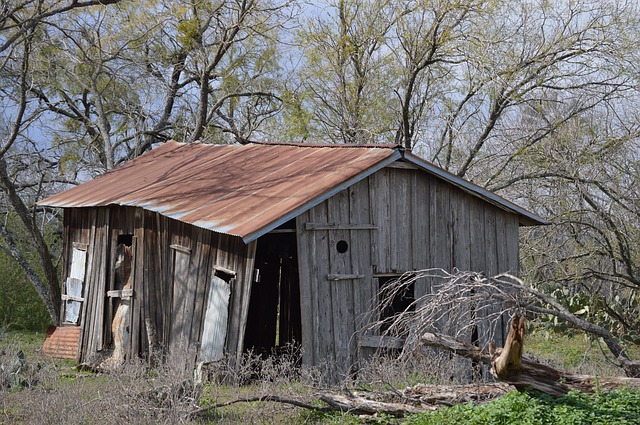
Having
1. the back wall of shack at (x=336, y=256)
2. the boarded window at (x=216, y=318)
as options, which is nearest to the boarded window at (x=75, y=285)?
the back wall of shack at (x=336, y=256)

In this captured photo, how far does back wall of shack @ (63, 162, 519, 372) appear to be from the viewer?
11.3 metres

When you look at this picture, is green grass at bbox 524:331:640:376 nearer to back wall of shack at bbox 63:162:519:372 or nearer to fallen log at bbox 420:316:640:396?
back wall of shack at bbox 63:162:519:372

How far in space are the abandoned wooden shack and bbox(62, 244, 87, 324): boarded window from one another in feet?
0.28

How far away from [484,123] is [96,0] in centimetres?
1036

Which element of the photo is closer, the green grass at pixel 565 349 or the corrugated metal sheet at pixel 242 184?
the corrugated metal sheet at pixel 242 184

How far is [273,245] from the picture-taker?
50.0ft

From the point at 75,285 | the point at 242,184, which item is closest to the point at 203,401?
the point at 242,184

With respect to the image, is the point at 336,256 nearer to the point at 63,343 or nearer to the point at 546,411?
Answer: the point at 546,411

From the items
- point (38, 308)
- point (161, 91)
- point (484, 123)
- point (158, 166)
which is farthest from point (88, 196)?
point (484, 123)

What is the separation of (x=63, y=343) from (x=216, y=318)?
5.42 meters

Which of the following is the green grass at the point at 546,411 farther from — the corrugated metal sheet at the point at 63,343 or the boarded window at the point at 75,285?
the boarded window at the point at 75,285

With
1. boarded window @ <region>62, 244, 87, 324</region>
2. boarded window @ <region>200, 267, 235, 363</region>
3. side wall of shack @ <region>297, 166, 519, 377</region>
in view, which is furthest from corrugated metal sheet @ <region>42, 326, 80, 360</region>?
side wall of shack @ <region>297, 166, 519, 377</region>

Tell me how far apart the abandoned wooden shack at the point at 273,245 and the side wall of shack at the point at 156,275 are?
3cm

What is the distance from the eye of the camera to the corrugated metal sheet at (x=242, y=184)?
1095cm
